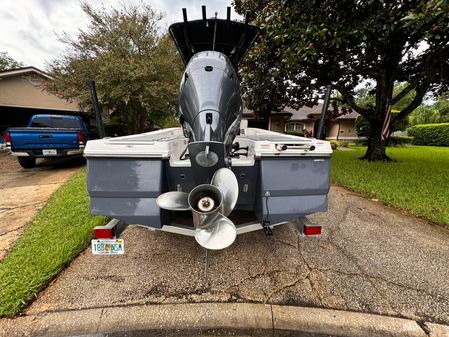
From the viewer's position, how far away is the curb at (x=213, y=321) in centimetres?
166

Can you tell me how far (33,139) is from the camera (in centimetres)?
596

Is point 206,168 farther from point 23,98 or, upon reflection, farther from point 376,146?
point 23,98

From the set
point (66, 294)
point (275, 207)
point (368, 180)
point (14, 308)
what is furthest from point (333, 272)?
point (368, 180)

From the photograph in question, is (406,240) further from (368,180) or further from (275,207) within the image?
(368,180)

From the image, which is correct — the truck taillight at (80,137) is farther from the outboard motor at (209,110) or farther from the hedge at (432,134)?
the hedge at (432,134)

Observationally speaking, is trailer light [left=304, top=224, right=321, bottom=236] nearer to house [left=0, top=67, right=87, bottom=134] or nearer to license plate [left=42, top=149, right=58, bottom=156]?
license plate [left=42, top=149, right=58, bottom=156]

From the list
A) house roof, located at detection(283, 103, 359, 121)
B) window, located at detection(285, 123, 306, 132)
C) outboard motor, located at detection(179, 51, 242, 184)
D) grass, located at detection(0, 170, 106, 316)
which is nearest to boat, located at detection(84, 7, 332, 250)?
outboard motor, located at detection(179, 51, 242, 184)

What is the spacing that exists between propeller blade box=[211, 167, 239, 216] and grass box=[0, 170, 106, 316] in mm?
1988

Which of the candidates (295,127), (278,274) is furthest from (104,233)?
(295,127)

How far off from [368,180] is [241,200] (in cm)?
537

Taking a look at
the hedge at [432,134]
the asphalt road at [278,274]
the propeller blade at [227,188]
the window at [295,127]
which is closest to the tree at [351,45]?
the asphalt road at [278,274]

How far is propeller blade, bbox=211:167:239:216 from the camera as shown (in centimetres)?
Result: 129

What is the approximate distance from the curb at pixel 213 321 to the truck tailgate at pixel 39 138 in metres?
5.66

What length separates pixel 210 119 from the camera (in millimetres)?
1673
